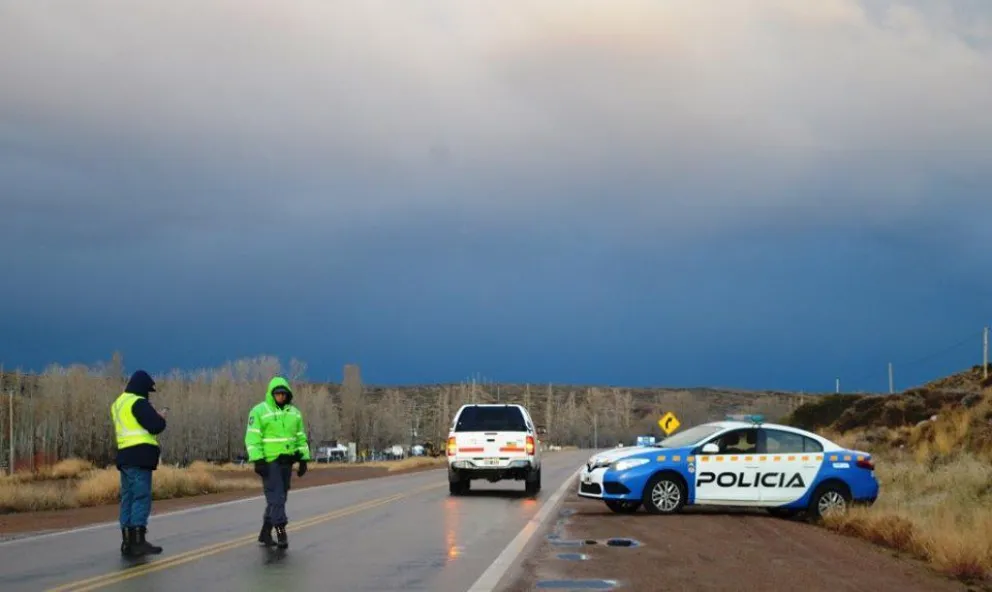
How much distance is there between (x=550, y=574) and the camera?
475 inches

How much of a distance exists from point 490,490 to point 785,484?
38.1 feet

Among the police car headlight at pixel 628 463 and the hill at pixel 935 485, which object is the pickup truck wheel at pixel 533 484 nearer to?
the police car headlight at pixel 628 463

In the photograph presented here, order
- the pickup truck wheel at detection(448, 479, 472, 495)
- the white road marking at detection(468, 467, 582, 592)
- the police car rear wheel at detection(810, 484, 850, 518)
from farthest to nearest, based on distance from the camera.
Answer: the pickup truck wheel at detection(448, 479, 472, 495)
the police car rear wheel at detection(810, 484, 850, 518)
the white road marking at detection(468, 467, 582, 592)

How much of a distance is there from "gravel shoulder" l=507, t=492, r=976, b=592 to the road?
3.22 ft

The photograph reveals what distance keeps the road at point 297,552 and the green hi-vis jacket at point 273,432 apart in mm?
1227

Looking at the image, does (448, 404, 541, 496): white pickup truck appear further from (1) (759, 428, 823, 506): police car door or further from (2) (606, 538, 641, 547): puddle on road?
(2) (606, 538, 641, 547): puddle on road

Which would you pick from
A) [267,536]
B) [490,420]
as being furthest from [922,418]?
[267,536]

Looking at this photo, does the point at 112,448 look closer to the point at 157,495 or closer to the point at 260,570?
the point at 157,495

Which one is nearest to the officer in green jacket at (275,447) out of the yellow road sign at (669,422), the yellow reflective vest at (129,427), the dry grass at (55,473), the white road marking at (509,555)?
the yellow reflective vest at (129,427)

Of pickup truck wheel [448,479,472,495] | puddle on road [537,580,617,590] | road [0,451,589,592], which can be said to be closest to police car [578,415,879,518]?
road [0,451,589,592]

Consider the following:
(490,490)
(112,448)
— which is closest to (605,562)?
(490,490)

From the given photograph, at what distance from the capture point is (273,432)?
14625 mm

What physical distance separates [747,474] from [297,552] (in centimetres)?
897

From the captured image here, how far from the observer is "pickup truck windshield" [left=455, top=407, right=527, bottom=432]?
26.9m
